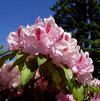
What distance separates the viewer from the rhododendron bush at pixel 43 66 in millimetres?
2113

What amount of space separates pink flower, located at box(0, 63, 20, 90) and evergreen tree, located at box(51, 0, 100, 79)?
39.2 metres

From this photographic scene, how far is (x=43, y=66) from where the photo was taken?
2094mm

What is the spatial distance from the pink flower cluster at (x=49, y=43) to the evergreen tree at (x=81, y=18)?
129ft

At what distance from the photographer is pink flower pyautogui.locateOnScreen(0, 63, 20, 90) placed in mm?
2350

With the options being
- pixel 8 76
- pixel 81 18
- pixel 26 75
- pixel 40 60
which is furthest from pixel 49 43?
pixel 81 18

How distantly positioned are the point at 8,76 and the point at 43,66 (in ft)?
1.18


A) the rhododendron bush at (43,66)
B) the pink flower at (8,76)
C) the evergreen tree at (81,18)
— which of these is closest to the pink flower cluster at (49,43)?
the rhododendron bush at (43,66)

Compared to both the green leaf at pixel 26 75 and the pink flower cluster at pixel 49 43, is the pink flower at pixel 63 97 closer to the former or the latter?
the pink flower cluster at pixel 49 43

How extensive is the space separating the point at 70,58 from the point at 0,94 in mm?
436

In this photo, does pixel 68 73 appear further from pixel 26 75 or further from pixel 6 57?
pixel 6 57

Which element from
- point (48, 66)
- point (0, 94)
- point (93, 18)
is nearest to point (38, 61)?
point (48, 66)

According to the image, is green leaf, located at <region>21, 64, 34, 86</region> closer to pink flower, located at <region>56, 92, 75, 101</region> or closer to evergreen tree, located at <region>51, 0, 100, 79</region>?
pink flower, located at <region>56, 92, 75, 101</region>

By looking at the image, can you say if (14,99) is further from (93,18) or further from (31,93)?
(93,18)

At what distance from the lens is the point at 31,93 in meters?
2.19
